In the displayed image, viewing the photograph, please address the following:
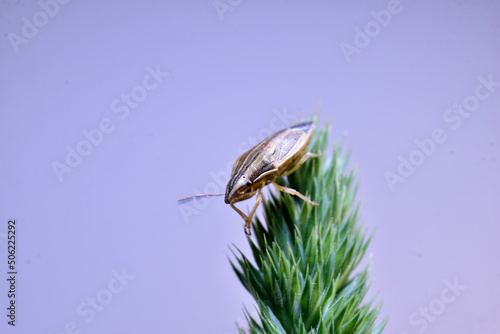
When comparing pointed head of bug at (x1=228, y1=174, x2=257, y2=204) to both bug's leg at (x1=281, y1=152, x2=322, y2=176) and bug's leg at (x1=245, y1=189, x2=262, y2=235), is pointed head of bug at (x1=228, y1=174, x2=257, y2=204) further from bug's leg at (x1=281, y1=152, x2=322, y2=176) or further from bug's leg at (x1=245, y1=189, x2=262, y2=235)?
bug's leg at (x1=281, y1=152, x2=322, y2=176)

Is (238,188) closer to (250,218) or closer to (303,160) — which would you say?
→ (250,218)

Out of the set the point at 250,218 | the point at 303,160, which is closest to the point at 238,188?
the point at 250,218

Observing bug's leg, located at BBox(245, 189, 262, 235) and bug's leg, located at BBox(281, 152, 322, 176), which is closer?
bug's leg, located at BBox(245, 189, 262, 235)

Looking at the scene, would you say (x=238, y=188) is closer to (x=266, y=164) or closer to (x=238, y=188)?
(x=238, y=188)

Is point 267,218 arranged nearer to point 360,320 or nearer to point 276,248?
point 276,248

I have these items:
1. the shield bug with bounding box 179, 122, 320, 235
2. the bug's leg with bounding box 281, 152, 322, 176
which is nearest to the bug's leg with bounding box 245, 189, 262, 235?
the shield bug with bounding box 179, 122, 320, 235

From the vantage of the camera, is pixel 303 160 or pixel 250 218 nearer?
pixel 250 218

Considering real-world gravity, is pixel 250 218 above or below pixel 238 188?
below

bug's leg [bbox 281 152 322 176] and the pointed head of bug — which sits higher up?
the pointed head of bug
